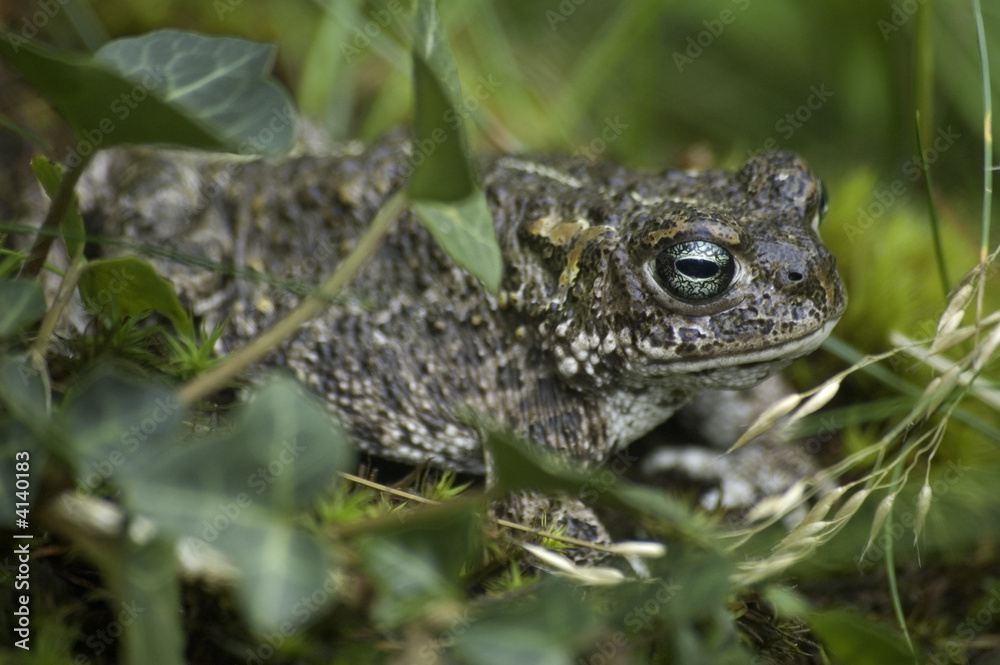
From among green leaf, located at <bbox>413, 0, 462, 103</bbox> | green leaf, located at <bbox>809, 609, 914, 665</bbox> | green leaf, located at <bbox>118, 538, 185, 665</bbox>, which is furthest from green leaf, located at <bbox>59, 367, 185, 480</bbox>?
green leaf, located at <bbox>809, 609, 914, 665</bbox>

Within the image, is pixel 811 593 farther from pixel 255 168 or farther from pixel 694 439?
pixel 255 168

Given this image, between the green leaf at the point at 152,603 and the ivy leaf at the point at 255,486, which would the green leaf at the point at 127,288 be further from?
the green leaf at the point at 152,603

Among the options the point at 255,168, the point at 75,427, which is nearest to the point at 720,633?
the point at 75,427

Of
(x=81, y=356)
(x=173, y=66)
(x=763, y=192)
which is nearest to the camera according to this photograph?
(x=173, y=66)

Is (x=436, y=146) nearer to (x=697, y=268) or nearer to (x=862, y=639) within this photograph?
(x=697, y=268)

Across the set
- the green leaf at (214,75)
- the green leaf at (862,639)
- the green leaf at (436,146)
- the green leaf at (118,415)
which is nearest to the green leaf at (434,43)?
the green leaf at (436,146)

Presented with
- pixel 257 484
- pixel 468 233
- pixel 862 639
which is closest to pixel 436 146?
pixel 468 233
